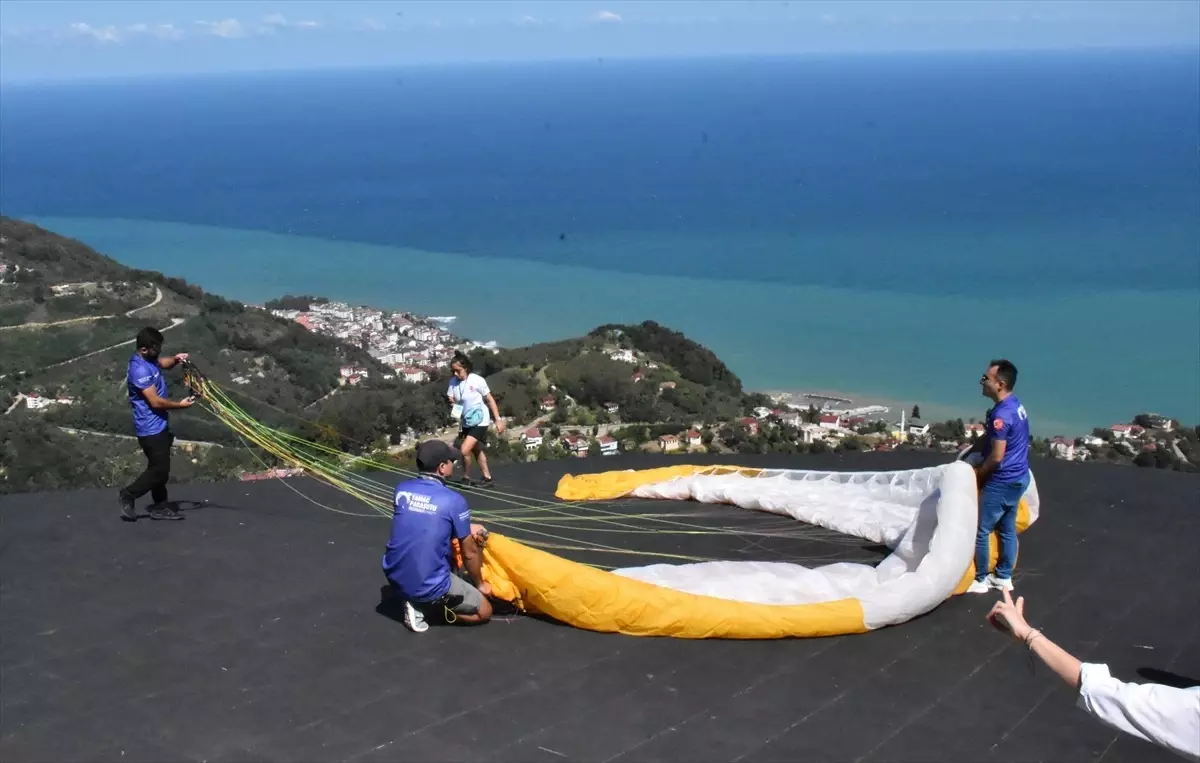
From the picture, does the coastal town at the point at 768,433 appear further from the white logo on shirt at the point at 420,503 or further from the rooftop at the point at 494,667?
the white logo on shirt at the point at 420,503

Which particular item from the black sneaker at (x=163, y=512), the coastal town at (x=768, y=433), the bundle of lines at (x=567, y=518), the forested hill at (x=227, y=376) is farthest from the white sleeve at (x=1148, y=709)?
the forested hill at (x=227, y=376)

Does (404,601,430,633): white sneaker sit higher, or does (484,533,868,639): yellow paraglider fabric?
(484,533,868,639): yellow paraglider fabric

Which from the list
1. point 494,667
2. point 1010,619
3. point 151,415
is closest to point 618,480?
point 151,415

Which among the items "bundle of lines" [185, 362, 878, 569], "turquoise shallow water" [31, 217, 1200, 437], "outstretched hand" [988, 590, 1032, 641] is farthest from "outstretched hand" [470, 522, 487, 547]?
"turquoise shallow water" [31, 217, 1200, 437]

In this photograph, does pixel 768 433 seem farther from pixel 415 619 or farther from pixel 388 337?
pixel 388 337

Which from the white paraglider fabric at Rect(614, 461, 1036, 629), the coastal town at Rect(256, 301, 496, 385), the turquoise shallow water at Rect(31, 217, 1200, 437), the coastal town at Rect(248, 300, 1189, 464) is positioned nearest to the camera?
the white paraglider fabric at Rect(614, 461, 1036, 629)

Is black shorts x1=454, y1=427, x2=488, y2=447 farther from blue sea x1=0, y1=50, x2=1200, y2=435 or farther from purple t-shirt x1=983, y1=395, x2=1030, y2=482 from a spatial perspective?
blue sea x1=0, y1=50, x2=1200, y2=435
